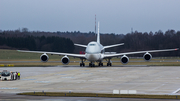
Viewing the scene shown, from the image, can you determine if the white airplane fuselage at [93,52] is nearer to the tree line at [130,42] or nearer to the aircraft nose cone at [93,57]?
the aircraft nose cone at [93,57]

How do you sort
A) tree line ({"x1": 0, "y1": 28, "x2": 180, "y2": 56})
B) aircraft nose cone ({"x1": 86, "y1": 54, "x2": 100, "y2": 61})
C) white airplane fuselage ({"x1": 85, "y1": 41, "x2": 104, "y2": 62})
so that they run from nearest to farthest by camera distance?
white airplane fuselage ({"x1": 85, "y1": 41, "x2": 104, "y2": 62}) < aircraft nose cone ({"x1": 86, "y1": 54, "x2": 100, "y2": 61}) < tree line ({"x1": 0, "y1": 28, "x2": 180, "y2": 56})

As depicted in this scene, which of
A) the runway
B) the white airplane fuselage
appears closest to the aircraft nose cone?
the white airplane fuselage

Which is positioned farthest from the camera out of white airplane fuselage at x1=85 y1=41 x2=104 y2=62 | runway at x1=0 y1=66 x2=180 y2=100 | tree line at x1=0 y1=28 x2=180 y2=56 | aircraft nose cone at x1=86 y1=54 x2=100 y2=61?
tree line at x1=0 y1=28 x2=180 y2=56

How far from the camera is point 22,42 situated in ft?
345

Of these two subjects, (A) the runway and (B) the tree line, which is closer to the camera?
(A) the runway

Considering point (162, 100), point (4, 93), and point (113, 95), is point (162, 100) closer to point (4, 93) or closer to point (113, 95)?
point (113, 95)

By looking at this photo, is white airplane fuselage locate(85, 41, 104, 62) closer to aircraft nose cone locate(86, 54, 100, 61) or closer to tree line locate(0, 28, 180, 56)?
aircraft nose cone locate(86, 54, 100, 61)

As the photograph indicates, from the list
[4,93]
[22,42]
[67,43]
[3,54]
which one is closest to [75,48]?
[67,43]

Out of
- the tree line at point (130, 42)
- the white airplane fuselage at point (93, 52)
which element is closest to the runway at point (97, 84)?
the white airplane fuselage at point (93, 52)

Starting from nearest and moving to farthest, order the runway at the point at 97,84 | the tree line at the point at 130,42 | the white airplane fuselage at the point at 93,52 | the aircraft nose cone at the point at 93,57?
the runway at the point at 97,84 < the white airplane fuselage at the point at 93,52 < the aircraft nose cone at the point at 93,57 < the tree line at the point at 130,42

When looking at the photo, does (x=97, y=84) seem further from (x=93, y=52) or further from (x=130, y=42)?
(x=130, y=42)

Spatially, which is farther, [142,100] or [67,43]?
[67,43]

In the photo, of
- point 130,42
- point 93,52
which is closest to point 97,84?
point 93,52

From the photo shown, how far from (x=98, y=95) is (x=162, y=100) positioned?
13.9 ft
